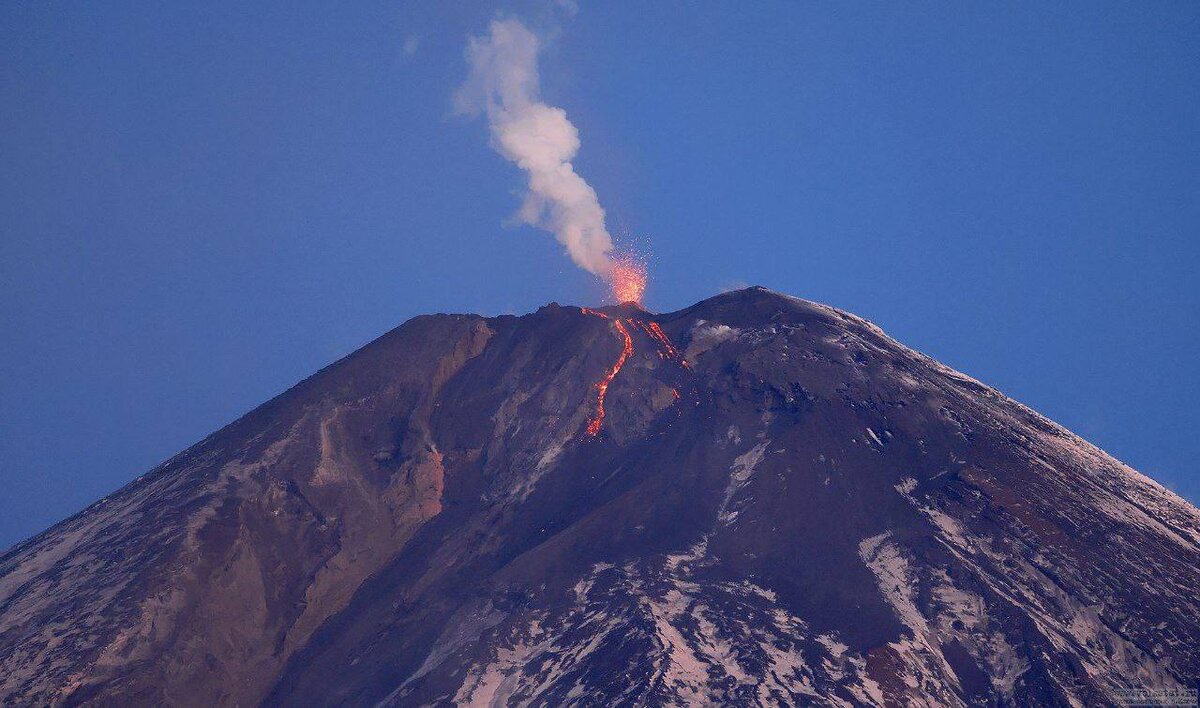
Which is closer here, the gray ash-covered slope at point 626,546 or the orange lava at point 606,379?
the gray ash-covered slope at point 626,546

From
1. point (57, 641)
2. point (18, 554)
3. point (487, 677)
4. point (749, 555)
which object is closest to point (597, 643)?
point (487, 677)

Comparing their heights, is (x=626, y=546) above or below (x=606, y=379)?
below

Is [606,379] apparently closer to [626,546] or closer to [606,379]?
[606,379]

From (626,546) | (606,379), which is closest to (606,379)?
(606,379)

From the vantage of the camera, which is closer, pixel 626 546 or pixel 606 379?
pixel 626 546

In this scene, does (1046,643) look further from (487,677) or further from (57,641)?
(57,641)
